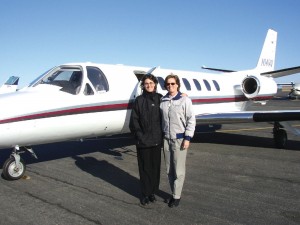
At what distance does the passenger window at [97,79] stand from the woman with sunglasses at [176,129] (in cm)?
273

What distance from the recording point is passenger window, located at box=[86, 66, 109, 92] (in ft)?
23.4

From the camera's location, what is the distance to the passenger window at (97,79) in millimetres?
7129

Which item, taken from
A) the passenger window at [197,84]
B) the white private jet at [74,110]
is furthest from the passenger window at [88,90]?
the passenger window at [197,84]

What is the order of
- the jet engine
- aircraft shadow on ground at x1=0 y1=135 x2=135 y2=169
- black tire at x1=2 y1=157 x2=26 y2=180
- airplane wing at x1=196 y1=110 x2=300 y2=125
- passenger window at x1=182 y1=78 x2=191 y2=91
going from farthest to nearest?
the jet engine, passenger window at x1=182 y1=78 x2=191 y2=91, airplane wing at x1=196 y1=110 x2=300 y2=125, aircraft shadow on ground at x1=0 y1=135 x2=135 y2=169, black tire at x1=2 y1=157 x2=26 y2=180

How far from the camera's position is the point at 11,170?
20.4ft

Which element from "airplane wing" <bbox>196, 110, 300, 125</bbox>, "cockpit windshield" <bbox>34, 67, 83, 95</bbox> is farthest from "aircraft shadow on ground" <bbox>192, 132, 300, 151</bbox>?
"cockpit windshield" <bbox>34, 67, 83, 95</bbox>

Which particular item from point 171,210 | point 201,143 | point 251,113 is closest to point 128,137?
point 201,143

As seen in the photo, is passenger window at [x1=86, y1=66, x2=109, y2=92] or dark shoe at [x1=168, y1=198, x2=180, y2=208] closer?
dark shoe at [x1=168, y1=198, x2=180, y2=208]

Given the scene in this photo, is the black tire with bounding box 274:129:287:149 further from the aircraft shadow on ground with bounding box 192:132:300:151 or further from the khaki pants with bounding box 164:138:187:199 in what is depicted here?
the khaki pants with bounding box 164:138:187:199

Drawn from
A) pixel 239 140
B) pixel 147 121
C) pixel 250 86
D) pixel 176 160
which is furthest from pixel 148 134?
pixel 250 86

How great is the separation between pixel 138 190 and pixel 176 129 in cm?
156

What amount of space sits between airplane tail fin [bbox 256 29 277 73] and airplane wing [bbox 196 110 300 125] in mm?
7860

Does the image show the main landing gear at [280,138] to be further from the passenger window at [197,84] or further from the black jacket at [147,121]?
the black jacket at [147,121]

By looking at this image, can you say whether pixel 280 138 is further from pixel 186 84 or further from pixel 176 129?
pixel 176 129
